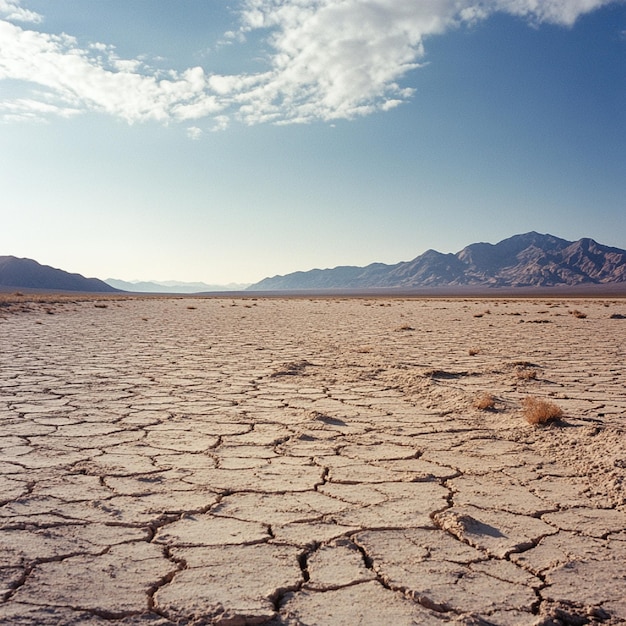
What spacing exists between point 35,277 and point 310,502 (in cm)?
13799

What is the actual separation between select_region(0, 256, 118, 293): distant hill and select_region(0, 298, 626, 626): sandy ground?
12787 cm

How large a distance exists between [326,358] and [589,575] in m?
5.56

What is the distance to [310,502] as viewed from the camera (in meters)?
2.51

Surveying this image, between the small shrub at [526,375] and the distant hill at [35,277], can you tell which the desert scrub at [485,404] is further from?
the distant hill at [35,277]

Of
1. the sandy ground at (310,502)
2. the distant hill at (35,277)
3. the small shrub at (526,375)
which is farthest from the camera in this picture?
the distant hill at (35,277)

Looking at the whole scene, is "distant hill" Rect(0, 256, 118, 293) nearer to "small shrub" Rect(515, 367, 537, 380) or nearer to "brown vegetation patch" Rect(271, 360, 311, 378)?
"brown vegetation patch" Rect(271, 360, 311, 378)

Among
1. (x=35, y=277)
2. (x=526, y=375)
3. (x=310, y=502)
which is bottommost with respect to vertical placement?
(x=310, y=502)

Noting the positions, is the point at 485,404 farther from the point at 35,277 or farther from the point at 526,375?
the point at 35,277

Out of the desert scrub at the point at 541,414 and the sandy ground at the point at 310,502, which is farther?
the desert scrub at the point at 541,414

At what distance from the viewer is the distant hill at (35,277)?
121 meters

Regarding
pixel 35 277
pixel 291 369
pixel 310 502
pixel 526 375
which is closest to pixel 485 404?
pixel 526 375

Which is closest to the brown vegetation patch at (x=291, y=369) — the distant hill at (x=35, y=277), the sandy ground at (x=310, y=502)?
the sandy ground at (x=310, y=502)

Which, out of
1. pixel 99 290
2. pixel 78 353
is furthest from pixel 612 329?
pixel 99 290

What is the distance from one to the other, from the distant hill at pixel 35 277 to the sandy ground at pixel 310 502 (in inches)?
5034
